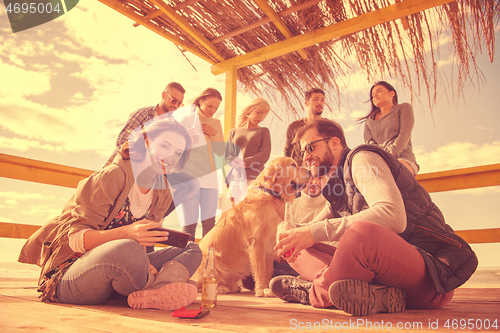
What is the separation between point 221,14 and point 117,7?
1.08 meters

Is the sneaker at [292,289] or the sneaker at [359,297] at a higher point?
the sneaker at [359,297]

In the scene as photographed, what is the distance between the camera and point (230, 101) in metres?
4.05

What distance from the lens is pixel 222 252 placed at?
261cm

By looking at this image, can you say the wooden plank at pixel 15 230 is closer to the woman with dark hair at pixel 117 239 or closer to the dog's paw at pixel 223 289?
the woman with dark hair at pixel 117 239

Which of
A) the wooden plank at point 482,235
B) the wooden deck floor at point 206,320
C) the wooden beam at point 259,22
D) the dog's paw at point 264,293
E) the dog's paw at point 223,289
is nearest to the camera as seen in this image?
the wooden deck floor at point 206,320

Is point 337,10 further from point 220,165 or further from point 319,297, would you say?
point 319,297

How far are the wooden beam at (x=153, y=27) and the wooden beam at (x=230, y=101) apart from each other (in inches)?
12.8

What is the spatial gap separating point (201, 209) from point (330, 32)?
2.39m

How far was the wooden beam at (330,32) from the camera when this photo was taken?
281 cm

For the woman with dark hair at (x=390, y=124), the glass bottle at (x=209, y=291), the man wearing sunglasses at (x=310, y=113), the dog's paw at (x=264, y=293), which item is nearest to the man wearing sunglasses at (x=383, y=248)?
the glass bottle at (x=209, y=291)

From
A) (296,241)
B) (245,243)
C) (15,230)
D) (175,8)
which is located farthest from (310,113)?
(15,230)

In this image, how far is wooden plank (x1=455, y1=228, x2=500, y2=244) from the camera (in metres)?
3.24

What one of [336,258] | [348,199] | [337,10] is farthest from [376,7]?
[336,258]

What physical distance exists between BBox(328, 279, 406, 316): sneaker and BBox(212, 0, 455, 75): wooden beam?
273cm
